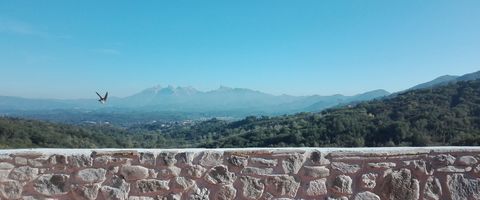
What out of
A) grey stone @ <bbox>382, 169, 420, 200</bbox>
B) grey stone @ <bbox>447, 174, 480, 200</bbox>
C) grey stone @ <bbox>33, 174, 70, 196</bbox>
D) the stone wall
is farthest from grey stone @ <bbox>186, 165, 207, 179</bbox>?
grey stone @ <bbox>447, 174, 480, 200</bbox>

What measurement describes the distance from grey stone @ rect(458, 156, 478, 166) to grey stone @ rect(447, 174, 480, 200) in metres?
0.09

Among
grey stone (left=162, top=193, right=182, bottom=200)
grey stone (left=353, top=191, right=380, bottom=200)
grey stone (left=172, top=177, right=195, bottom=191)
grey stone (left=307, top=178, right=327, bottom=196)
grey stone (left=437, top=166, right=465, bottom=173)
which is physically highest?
grey stone (left=437, top=166, right=465, bottom=173)

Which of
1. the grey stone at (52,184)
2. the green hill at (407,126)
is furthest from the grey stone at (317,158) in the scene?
the green hill at (407,126)

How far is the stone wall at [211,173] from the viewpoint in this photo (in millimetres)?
2701

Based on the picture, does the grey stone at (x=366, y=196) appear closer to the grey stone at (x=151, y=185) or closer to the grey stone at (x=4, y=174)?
the grey stone at (x=151, y=185)

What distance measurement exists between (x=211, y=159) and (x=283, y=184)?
1.71 ft

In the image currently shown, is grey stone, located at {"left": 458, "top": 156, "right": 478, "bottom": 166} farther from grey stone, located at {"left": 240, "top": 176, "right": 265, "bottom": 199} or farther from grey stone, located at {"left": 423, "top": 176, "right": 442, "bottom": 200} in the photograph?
grey stone, located at {"left": 240, "top": 176, "right": 265, "bottom": 199}

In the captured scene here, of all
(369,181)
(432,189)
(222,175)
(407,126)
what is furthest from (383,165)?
(407,126)

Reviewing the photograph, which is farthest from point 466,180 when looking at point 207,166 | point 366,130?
point 366,130

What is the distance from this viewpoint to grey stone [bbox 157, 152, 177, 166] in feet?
8.91

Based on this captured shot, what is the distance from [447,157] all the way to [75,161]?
2.56 meters

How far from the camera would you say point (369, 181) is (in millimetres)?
2762

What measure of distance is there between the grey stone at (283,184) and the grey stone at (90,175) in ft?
3.75

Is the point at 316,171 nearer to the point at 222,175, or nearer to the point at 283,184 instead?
the point at 283,184
